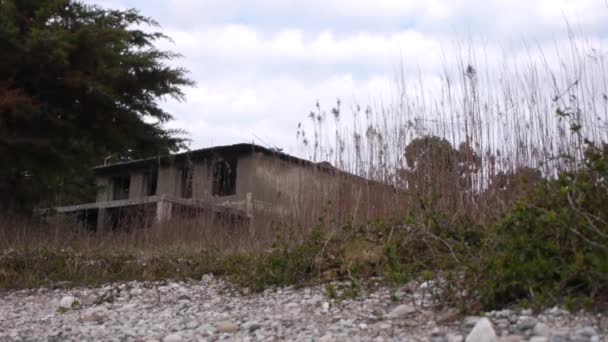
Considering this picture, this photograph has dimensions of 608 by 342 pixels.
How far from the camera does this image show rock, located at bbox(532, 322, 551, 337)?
8.57 ft

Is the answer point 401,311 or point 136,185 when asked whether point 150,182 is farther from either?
point 401,311

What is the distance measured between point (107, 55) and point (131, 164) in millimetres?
9795

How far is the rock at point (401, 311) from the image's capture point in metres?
3.24

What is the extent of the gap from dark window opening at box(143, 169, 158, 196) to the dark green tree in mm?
7895

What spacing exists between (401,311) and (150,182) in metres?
17.0

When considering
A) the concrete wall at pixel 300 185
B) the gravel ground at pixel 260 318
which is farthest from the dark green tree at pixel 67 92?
the gravel ground at pixel 260 318

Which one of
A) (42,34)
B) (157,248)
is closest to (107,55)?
(42,34)

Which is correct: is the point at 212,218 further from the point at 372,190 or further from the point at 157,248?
the point at 372,190

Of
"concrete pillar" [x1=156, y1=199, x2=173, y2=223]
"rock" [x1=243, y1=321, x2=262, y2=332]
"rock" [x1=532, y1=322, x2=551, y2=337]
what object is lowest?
"rock" [x1=243, y1=321, x2=262, y2=332]

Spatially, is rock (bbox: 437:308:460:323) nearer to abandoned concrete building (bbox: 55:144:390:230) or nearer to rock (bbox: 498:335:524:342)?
rock (bbox: 498:335:524:342)

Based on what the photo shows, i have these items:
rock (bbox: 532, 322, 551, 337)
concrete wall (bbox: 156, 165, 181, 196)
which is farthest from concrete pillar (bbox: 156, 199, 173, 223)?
rock (bbox: 532, 322, 551, 337)

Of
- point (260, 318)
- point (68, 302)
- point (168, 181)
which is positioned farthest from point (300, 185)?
point (168, 181)

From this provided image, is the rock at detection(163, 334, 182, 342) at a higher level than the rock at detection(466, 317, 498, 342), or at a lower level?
lower

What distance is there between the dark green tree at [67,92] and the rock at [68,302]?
4348 millimetres
